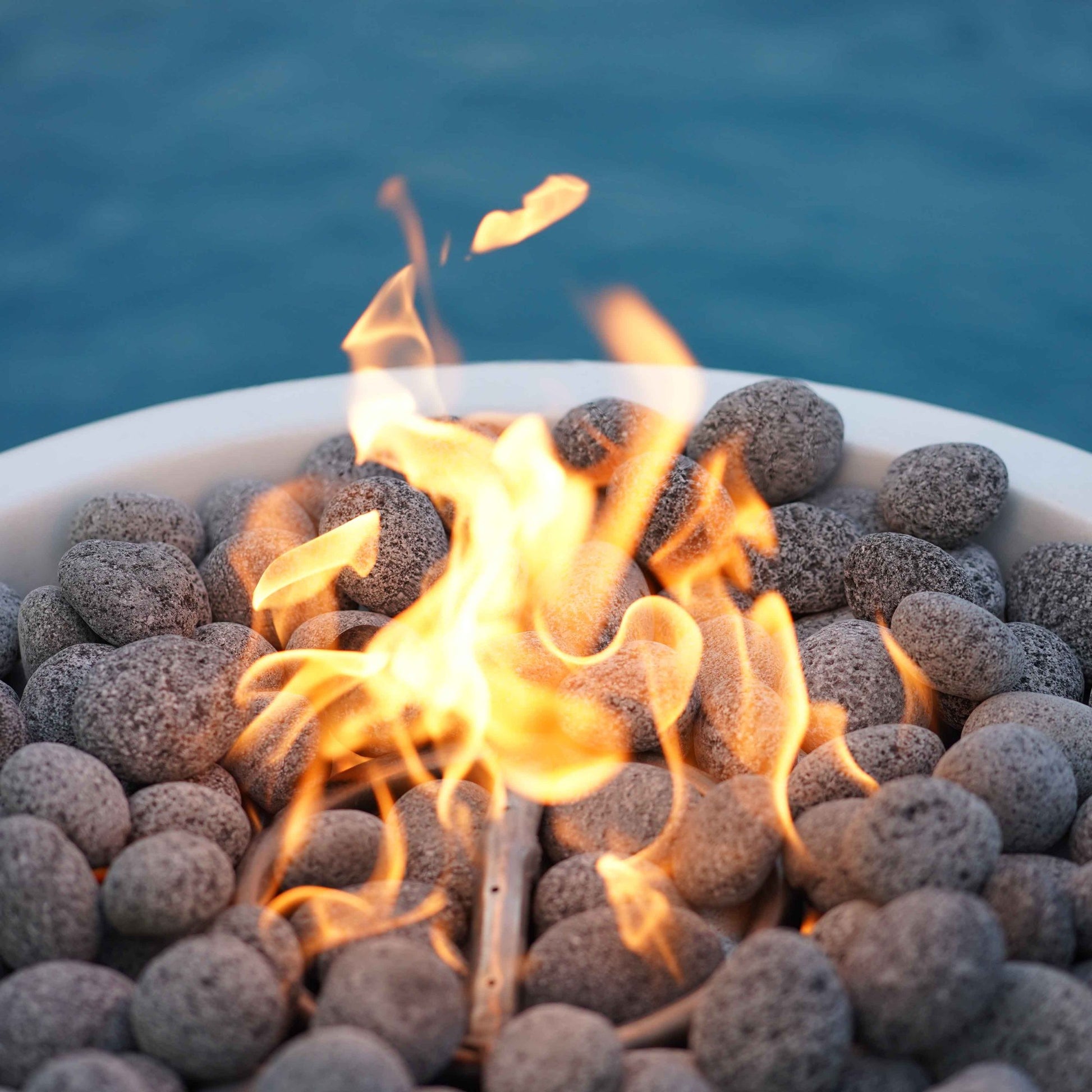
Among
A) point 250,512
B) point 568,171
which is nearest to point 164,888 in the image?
point 250,512

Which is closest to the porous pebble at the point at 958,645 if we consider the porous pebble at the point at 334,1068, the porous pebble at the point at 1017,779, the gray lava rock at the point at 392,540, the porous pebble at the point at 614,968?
the porous pebble at the point at 1017,779

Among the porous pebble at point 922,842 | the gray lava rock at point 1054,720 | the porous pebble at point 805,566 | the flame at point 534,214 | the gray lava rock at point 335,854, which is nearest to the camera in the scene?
the porous pebble at point 922,842

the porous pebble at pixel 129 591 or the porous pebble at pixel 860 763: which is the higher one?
the porous pebble at pixel 129 591

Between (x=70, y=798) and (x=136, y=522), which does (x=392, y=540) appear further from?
(x=70, y=798)

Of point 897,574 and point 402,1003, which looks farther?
point 897,574

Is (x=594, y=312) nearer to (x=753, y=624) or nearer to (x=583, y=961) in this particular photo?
(x=753, y=624)

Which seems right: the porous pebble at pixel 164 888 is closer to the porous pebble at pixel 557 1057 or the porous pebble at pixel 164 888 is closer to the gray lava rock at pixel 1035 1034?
the porous pebble at pixel 557 1057

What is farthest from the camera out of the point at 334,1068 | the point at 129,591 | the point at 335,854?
the point at 129,591
